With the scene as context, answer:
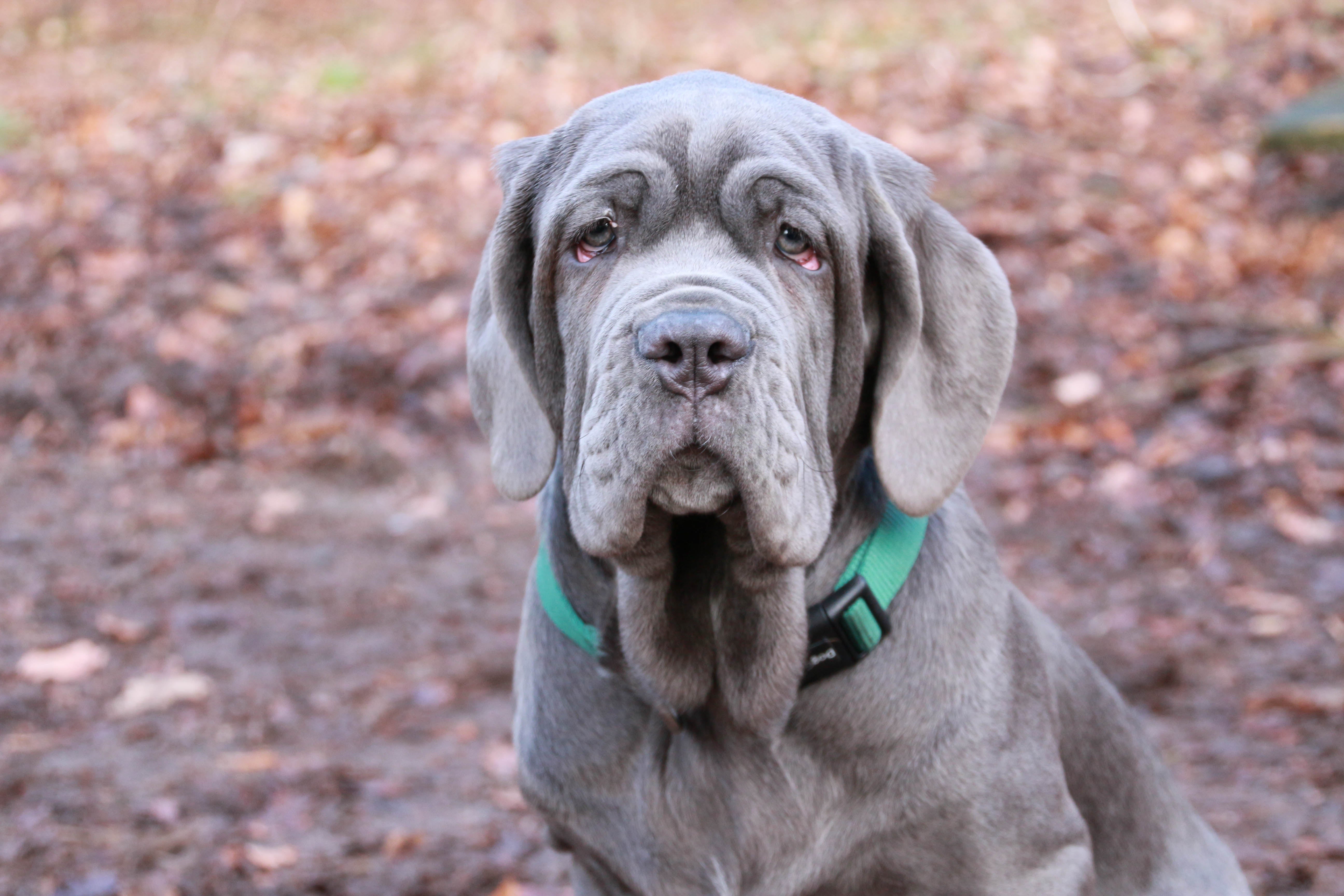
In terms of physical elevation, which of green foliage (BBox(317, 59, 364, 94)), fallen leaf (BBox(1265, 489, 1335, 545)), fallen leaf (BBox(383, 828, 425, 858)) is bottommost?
fallen leaf (BBox(1265, 489, 1335, 545))

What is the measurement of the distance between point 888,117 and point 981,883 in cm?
791

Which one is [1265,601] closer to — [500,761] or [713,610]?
[500,761]

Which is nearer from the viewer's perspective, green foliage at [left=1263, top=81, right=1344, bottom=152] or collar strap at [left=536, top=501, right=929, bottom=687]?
collar strap at [left=536, top=501, right=929, bottom=687]

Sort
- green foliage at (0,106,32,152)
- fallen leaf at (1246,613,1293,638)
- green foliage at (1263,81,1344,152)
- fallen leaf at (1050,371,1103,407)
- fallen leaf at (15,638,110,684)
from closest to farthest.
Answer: fallen leaf at (1246,613,1293,638)
fallen leaf at (15,638,110,684)
fallen leaf at (1050,371,1103,407)
green foliage at (1263,81,1344,152)
green foliage at (0,106,32,152)

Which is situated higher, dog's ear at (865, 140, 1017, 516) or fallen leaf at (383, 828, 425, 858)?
dog's ear at (865, 140, 1017, 516)

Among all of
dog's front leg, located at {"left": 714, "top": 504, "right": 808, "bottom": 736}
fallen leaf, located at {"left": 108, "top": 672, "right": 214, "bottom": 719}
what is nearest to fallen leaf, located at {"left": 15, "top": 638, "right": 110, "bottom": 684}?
fallen leaf, located at {"left": 108, "top": 672, "right": 214, "bottom": 719}

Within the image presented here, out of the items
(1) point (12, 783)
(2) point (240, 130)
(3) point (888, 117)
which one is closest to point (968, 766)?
(1) point (12, 783)

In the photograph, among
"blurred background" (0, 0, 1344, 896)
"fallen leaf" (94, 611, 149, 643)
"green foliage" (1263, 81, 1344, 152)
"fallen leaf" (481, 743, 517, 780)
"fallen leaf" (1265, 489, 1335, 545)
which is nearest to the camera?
"blurred background" (0, 0, 1344, 896)

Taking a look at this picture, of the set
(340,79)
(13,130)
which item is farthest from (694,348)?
(13,130)

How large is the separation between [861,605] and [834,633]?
0.08 m

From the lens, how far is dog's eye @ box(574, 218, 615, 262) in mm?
2596

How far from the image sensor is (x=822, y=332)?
2.58 metres

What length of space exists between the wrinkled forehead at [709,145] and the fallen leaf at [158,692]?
3503mm

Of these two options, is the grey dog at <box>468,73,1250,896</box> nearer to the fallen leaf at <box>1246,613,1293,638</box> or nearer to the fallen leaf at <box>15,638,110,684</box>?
the fallen leaf at <box>1246,613,1293,638</box>
